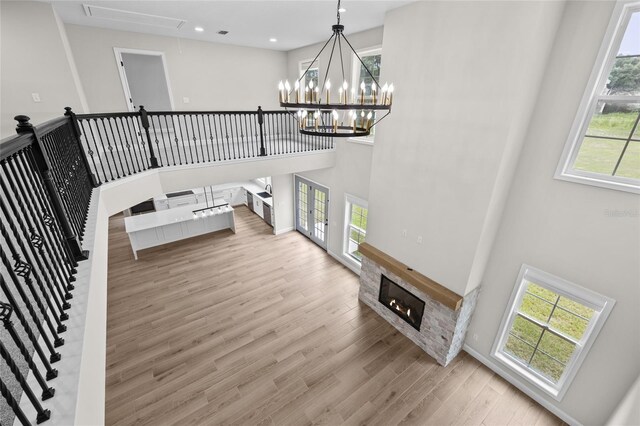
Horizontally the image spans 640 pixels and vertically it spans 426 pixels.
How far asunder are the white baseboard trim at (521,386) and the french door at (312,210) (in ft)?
14.3

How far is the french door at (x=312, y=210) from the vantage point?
7.46 m

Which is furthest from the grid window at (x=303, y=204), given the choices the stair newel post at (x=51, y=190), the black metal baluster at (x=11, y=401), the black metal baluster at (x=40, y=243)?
the black metal baluster at (x=11, y=401)

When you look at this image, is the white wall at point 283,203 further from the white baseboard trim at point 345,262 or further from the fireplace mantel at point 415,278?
the fireplace mantel at point 415,278

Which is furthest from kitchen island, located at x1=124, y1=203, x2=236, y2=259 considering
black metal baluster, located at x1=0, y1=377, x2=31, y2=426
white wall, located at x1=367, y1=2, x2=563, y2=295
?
black metal baluster, located at x1=0, y1=377, x2=31, y2=426

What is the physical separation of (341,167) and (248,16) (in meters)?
3.38

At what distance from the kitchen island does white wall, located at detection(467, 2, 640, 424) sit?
761 cm

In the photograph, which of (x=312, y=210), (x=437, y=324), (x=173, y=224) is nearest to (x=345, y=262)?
(x=312, y=210)

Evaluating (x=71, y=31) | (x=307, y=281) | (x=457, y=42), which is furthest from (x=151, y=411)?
(x=71, y=31)

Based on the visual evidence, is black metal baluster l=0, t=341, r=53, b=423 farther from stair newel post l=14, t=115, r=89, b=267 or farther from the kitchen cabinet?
the kitchen cabinet

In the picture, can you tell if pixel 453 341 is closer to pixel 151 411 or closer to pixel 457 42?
pixel 457 42

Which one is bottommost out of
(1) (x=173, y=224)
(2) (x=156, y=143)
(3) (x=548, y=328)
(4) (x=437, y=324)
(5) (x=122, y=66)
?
(1) (x=173, y=224)

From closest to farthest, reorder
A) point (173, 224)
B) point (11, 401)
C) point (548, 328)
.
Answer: point (11, 401), point (548, 328), point (173, 224)

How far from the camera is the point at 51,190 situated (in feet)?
5.77

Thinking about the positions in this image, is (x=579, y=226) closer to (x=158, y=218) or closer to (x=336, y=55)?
(x=336, y=55)
